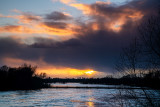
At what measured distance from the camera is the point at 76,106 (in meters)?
29.3

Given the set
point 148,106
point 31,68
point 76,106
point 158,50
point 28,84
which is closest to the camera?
point 158,50

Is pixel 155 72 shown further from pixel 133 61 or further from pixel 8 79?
pixel 8 79

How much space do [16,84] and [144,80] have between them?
89.2 meters

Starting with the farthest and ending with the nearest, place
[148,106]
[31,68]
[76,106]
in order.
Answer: [31,68], [76,106], [148,106]

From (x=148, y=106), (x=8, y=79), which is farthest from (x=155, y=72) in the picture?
(x=8, y=79)

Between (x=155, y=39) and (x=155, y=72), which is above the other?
(x=155, y=39)

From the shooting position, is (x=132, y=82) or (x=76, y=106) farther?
(x=76, y=106)

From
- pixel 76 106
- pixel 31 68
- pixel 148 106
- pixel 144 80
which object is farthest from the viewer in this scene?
pixel 31 68

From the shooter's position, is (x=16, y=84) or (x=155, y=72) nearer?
(x=155, y=72)

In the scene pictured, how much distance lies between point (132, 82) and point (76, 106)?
2291 centimetres

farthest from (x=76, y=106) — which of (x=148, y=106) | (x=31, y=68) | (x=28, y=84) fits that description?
(x=31, y=68)

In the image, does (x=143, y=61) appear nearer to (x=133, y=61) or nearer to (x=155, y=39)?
(x=133, y=61)

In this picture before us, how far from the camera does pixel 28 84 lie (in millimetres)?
98250

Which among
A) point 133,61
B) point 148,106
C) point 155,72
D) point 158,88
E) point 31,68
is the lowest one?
point 148,106
